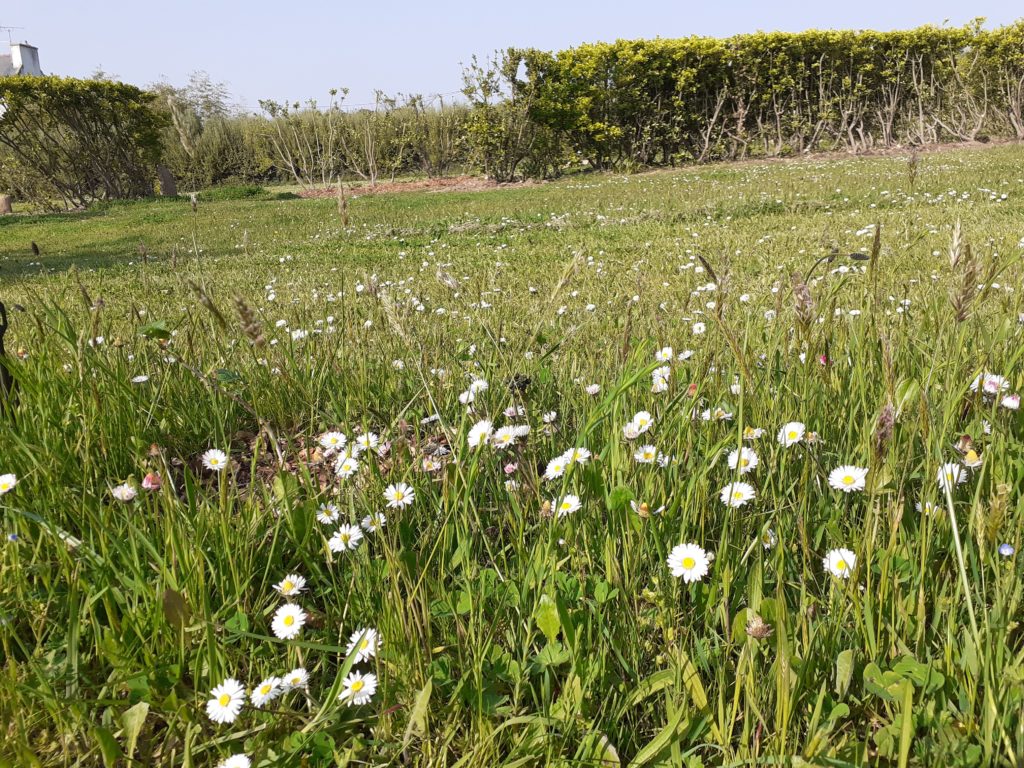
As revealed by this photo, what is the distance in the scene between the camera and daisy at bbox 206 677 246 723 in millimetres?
1095

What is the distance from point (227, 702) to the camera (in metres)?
1.11

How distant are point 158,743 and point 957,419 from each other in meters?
1.87

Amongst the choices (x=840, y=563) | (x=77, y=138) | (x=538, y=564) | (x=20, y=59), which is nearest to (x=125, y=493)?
(x=538, y=564)

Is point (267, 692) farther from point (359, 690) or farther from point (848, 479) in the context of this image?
point (848, 479)

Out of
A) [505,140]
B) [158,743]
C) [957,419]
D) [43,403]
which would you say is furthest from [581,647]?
[505,140]

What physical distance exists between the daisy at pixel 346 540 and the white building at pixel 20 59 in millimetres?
57002

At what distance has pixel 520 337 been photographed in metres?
3.06

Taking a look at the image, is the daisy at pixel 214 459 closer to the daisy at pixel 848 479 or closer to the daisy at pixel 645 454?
the daisy at pixel 645 454

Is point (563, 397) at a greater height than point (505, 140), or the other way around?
point (505, 140)

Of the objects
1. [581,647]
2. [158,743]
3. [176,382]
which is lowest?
[158,743]

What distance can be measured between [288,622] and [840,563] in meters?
0.97

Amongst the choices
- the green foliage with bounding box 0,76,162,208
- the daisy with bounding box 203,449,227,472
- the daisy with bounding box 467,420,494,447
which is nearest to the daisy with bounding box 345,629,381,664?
the daisy with bounding box 467,420,494,447

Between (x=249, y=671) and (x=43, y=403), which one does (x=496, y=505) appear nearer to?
(x=249, y=671)

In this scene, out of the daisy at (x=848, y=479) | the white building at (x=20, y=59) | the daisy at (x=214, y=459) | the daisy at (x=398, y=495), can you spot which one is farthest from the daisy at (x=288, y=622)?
the white building at (x=20, y=59)
